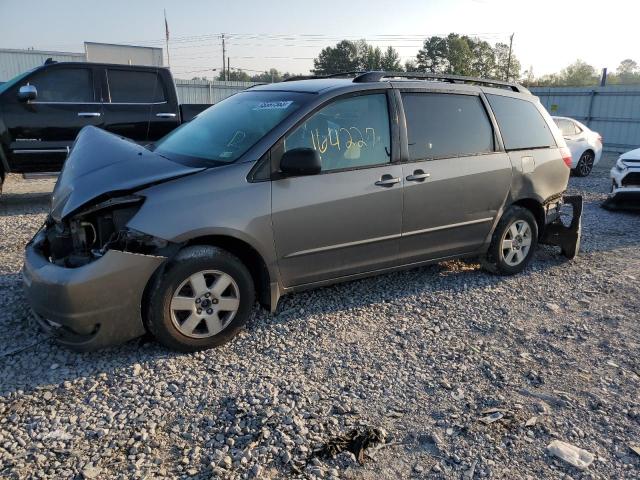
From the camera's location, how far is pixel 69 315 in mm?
3201

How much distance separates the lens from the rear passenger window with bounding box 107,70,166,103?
8.53 meters

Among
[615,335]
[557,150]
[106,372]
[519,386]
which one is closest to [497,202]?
[557,150]

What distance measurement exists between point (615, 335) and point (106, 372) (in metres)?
3.76

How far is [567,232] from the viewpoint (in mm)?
5805

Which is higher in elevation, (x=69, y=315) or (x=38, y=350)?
(x=69, y=315)

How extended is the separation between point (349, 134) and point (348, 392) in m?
1.96

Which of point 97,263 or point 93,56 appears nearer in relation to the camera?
point 97,263

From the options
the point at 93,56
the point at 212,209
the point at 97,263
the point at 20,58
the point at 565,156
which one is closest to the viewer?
the point at 97,263

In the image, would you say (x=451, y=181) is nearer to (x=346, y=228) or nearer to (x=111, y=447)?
(x=346, y=228)

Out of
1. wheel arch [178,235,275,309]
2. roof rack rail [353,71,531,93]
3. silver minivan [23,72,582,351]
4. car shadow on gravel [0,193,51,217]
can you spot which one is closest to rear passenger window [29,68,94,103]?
car shadow on gravel [0,193,51,217]

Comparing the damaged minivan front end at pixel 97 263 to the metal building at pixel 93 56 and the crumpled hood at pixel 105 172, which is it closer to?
the crumpled hood at pixel 105 172

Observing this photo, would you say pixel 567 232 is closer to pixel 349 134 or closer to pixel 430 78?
pixel 430 78

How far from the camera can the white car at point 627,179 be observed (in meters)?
8.62

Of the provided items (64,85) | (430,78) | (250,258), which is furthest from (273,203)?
(64,85)
